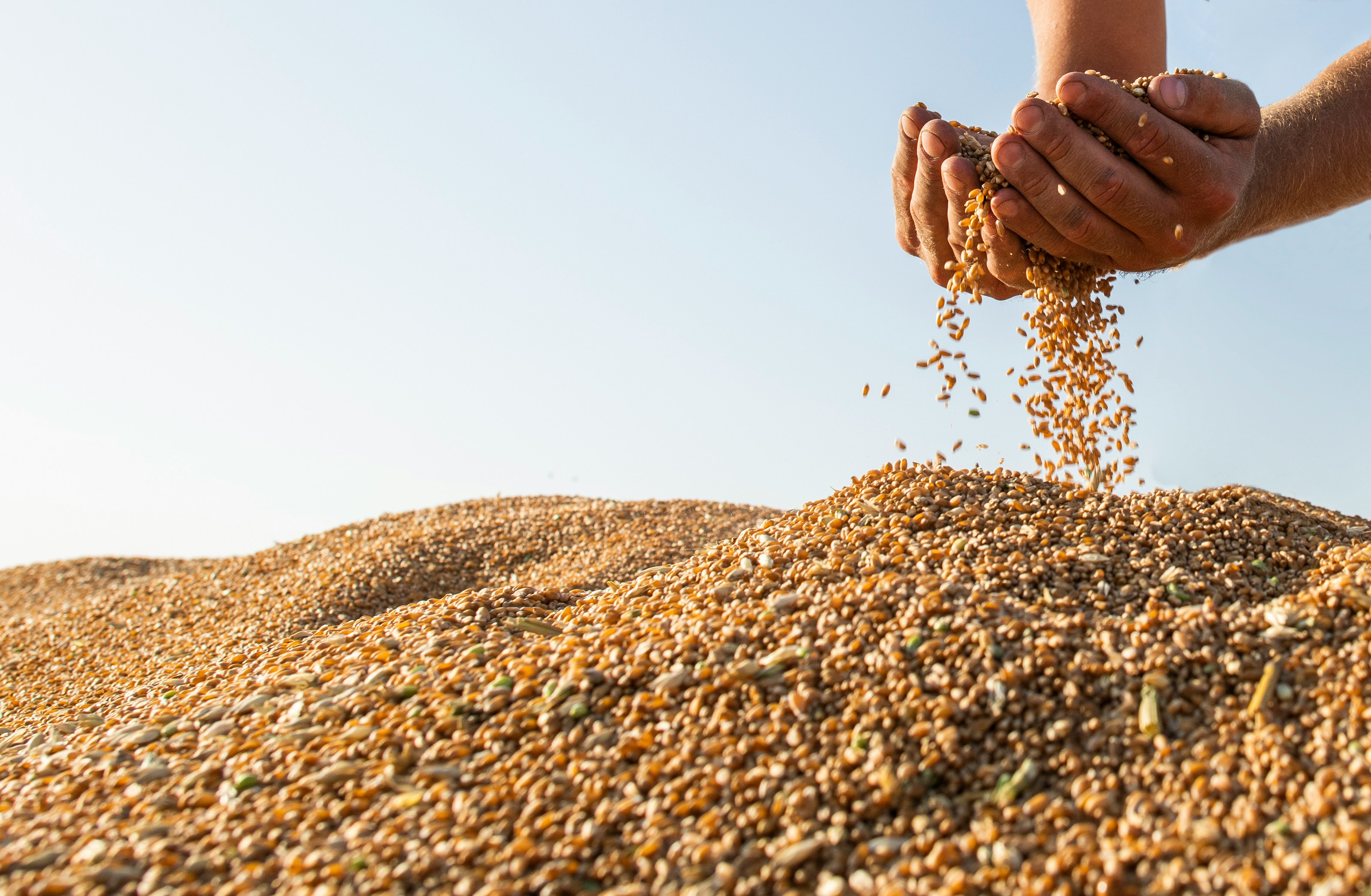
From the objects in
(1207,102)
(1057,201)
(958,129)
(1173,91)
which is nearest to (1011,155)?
(1057,201)

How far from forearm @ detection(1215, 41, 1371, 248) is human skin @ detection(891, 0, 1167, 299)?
711 millimetres

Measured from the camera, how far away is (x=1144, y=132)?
3.12m

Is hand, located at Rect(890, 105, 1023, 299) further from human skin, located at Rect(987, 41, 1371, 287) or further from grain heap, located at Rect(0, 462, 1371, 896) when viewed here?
grain heap, located at Rect(0, 462, 1371, 896)

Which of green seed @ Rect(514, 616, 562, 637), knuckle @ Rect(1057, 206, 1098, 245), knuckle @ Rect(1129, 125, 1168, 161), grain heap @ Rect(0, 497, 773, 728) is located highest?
knuckle @ Rect(1129, 125, 1168, 161)

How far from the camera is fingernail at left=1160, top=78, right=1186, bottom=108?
3.13 metres

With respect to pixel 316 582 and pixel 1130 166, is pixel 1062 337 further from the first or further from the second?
pixel 316 582

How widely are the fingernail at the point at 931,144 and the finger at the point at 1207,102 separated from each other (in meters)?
0.75

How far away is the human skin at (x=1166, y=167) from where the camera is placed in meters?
3.12

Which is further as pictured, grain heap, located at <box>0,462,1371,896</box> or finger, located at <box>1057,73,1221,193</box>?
finger, located at <box>1057,73,1221,193</box>

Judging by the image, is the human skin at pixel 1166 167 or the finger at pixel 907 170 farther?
the finger at pixel 907 170

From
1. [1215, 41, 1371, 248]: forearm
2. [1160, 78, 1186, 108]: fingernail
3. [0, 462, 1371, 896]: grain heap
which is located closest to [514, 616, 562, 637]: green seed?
[0, 462, 1371, 896]: grain heap

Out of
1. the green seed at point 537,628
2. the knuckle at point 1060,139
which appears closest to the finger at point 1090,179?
the knuckle at point 1060,139

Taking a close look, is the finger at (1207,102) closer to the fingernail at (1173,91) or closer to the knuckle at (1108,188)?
the fingernail at (1173,91)

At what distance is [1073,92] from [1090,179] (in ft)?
1.01
